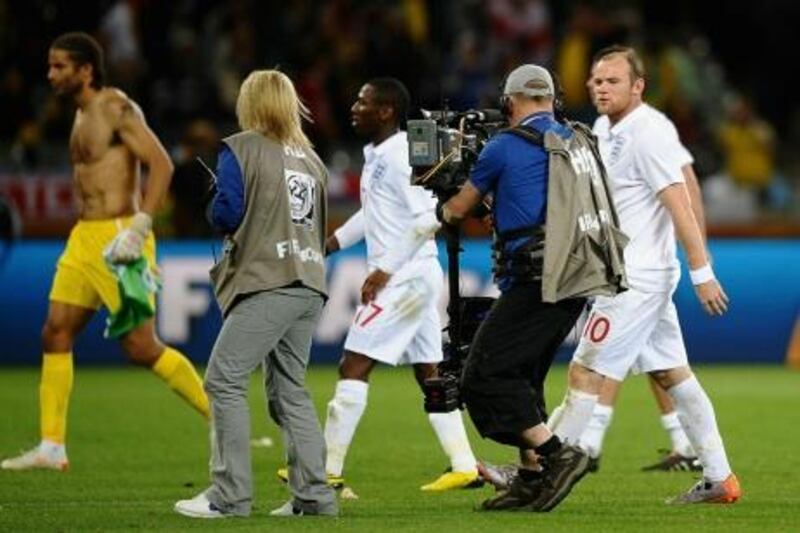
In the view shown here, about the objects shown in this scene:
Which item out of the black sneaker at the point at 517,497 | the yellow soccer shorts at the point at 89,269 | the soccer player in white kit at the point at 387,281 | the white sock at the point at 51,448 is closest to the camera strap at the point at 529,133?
the black sneaker at the point at 517,497

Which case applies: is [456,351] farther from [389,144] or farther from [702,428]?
[389,144]

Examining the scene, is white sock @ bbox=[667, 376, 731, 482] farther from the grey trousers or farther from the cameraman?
the grey trousers

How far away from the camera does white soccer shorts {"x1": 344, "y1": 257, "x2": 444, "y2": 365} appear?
13.2 meters

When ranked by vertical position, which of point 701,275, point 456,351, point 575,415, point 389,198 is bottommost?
point 575,415

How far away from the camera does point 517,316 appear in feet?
36.1

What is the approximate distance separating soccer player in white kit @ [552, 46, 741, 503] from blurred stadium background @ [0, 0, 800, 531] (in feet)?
4.99

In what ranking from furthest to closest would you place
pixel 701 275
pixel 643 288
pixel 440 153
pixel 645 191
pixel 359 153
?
pixel 359 153, pixel 645 191, pixel 643 288, pixel 701 275, pixel 440 153

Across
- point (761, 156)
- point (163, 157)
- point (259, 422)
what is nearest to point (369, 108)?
point (163, 157)

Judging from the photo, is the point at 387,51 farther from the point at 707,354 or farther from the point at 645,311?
the point at 645,311

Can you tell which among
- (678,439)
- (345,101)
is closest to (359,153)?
(345,101)

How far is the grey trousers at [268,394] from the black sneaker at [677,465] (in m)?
3.58

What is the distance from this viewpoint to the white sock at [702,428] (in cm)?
1196

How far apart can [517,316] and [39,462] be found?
4215 mm

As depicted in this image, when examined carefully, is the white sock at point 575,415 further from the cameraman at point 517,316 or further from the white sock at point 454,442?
the white sock at point 454,442
